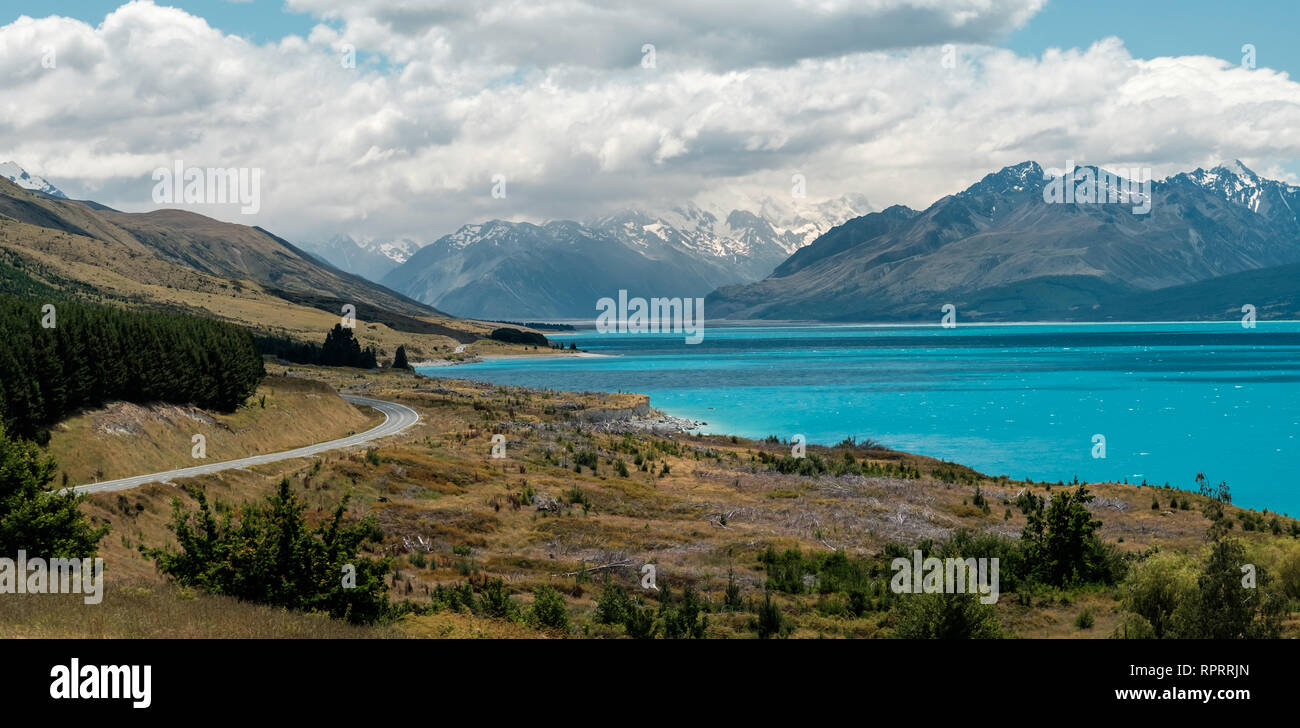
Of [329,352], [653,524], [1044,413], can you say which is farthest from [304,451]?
[329,352]

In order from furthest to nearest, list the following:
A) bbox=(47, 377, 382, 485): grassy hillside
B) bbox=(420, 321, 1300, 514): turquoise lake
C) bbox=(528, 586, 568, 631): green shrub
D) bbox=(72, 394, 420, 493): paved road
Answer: bbox=(420, 321, 1300, 514): turquoise lake → bbox=(47, 377, 382, 485): grassy hillside → bbox=(72, 394, 420, 493): paved road → bbox=(528, 586, 568, 631): green shrub

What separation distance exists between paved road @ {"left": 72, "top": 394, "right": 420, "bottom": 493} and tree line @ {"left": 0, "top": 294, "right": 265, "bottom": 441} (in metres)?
5.91

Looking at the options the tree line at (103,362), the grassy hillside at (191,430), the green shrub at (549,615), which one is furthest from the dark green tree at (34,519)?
the grassy hillside at (191,430)

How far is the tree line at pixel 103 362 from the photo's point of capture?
48219 millimetres

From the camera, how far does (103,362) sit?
56438 millimetres

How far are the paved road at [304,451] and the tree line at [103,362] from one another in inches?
233

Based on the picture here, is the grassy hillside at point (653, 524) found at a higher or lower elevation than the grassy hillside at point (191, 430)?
lower

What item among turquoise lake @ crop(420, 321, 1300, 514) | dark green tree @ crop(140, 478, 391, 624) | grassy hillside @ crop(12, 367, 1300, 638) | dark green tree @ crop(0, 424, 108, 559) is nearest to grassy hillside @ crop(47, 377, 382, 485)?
grassy hillside @ crop(12, 367, 1300, 638)

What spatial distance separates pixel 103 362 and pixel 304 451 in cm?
1262

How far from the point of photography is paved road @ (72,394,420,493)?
42375mm

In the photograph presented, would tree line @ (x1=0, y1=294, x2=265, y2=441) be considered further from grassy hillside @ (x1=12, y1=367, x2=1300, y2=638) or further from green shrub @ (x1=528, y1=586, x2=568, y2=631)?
green shrub @ (x1=528, y1=586, x2=568, y2=631)

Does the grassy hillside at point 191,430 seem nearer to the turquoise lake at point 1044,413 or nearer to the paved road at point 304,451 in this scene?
the paved road at point 304,451
